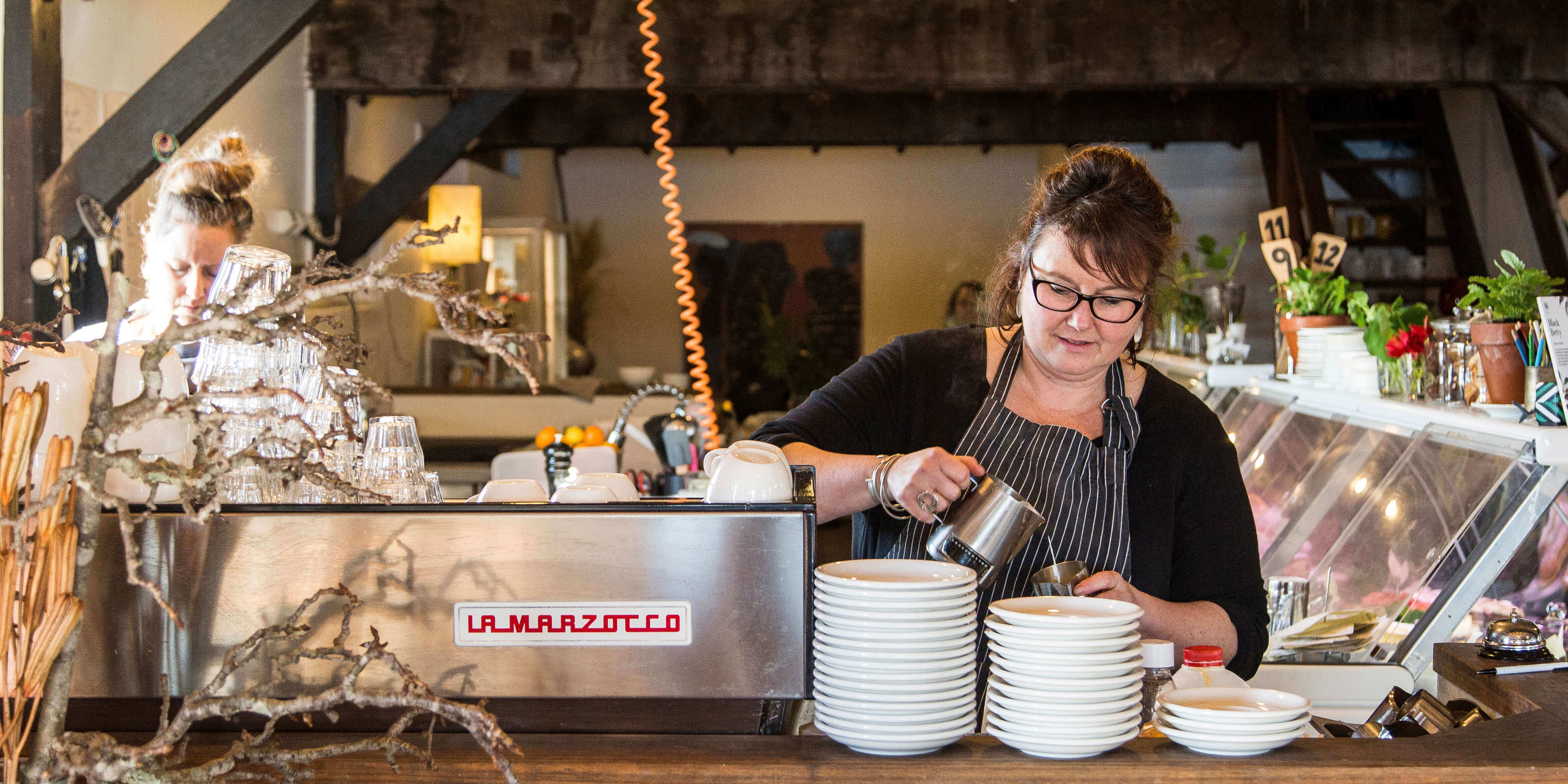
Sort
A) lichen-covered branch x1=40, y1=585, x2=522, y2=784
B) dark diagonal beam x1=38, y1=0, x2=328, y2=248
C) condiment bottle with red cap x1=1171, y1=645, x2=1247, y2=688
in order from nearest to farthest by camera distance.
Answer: lichen-covered branch x1=40, y1=585, x2=522, y2=784
condiment bottle with red cap x1=1171, y1=645, x2=1247, y2=688
dark diagonal beam x1=38, y1=0, x2=328, y2=248

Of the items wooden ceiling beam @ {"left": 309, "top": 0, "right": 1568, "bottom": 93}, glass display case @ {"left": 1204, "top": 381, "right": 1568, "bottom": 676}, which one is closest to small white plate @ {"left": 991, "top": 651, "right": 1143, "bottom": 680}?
glass display case @ {"left": 1204, "top": 381, "right": 1568, "bottom": 676}

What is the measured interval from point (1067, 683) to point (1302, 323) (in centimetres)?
301

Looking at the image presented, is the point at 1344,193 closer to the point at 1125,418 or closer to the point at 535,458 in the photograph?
the point at 535,458

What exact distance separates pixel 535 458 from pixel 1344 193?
5938 mm

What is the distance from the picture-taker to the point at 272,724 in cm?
100

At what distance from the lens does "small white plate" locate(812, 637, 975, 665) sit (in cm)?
116

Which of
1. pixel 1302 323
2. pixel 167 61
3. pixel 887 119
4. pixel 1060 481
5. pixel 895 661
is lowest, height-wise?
pixel 895 661

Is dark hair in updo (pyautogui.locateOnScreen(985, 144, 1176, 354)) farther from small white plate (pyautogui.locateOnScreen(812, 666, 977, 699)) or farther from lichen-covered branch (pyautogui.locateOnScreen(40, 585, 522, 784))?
lichen-covered branch (pyautogui.locateOnScreen(40, 585, 522, 784))

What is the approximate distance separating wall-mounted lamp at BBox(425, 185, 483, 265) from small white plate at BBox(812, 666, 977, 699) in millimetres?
6182

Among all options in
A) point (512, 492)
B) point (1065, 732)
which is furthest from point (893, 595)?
point (512, 492)

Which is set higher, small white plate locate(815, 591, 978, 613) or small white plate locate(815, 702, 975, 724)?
small white plate locate(815, 591, 978, 613)

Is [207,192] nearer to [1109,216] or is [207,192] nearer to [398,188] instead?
[1109,216]

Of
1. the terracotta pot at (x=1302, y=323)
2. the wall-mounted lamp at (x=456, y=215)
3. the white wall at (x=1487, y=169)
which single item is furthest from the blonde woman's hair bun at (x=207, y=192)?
the white wall at (x=1487, y=169)

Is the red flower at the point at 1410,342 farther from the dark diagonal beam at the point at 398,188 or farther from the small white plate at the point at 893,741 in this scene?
the dark diagonal beam at the point at 398,188
